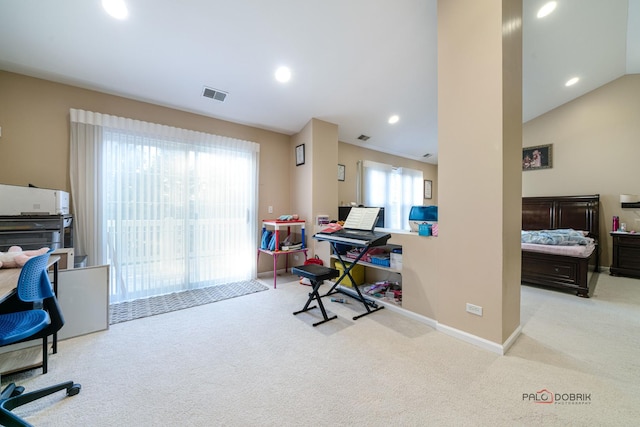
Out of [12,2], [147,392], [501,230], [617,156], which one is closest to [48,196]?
[12,2]

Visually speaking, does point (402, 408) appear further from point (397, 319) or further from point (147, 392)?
point (147, 392)

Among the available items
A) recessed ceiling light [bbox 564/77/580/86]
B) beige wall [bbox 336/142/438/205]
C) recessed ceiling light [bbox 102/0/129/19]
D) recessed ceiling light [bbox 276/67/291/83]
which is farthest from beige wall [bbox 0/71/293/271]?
recessed ceiling light [bbox 564/77/580/86]

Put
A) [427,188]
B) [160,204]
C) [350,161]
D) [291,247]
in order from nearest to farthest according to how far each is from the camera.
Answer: [160,204] → [291,247] → [350,161] → [427,188]

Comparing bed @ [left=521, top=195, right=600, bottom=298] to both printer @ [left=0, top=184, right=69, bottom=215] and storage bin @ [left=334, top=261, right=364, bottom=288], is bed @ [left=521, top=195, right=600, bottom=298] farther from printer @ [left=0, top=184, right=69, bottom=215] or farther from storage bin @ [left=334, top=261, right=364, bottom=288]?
printer @ [left=0, top=184, right=69, bottom=215]

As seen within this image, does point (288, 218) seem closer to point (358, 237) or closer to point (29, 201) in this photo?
point (358, 237)

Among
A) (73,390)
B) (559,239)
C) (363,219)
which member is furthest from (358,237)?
(559,239)

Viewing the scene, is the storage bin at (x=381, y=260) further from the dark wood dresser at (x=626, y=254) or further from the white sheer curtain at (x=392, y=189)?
the dark wood dresser at (x=626, y=254)

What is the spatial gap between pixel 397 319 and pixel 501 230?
141cm

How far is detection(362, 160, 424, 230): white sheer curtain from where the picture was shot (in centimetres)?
566

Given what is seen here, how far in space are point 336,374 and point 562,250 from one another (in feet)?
12.5

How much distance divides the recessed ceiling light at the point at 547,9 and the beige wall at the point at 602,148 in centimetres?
340

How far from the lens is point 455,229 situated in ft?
7.48

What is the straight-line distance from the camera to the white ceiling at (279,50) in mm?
2262

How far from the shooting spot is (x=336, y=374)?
1.79 metres
